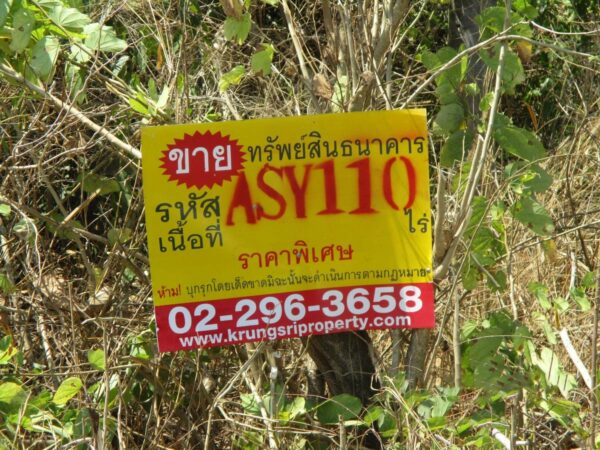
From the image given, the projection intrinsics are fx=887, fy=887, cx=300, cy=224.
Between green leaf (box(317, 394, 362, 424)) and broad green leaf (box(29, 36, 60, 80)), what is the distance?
3.65 ft

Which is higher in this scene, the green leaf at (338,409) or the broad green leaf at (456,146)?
the broad green leaf at (456,146)

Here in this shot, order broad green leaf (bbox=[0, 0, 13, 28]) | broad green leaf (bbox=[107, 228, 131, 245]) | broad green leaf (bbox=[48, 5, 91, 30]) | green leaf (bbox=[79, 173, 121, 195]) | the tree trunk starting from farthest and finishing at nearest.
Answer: green leaf (bbox=[79, 173, 121, 195]), broad green leaf (bbox=[107, 228, 131, 245]), the tree trunk, broad green leaf (bbox=[48, 5, 91, 30]), broad green leaf (bbox=[0, 0, 13, 28])

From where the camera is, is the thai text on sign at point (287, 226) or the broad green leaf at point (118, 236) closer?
the thai text on sign at point (287, 226)

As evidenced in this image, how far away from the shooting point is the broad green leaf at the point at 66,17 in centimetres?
225

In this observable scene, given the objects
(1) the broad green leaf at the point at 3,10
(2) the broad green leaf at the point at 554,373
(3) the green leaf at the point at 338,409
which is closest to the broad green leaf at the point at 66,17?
(1) the broad green leaf at the point at 3,10

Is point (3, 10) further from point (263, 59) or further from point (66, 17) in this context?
point (263, 59)

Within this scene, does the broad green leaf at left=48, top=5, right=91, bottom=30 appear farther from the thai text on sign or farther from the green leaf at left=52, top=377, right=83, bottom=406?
the green leaf at left=52, top=377, right=83, bottom=406

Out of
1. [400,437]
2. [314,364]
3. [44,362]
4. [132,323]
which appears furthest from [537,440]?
[44,362]

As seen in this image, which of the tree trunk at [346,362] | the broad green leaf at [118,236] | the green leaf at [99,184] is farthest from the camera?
the green leaf at [99,184]

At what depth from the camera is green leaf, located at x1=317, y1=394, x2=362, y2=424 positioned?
90.0 inches

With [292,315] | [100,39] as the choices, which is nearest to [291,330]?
[292,315]

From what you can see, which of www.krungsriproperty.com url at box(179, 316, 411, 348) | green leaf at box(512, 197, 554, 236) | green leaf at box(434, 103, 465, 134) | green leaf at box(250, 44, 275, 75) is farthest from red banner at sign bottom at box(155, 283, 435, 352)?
green leaf at box(250, 44, 275, 75)

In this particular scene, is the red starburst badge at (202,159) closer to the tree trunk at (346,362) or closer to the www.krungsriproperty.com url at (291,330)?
the www.krungsriproperty.com url at (291,330)

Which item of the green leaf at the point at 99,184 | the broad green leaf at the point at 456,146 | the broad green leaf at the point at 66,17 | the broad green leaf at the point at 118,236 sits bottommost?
the broad green leaf at the point at 118,236
